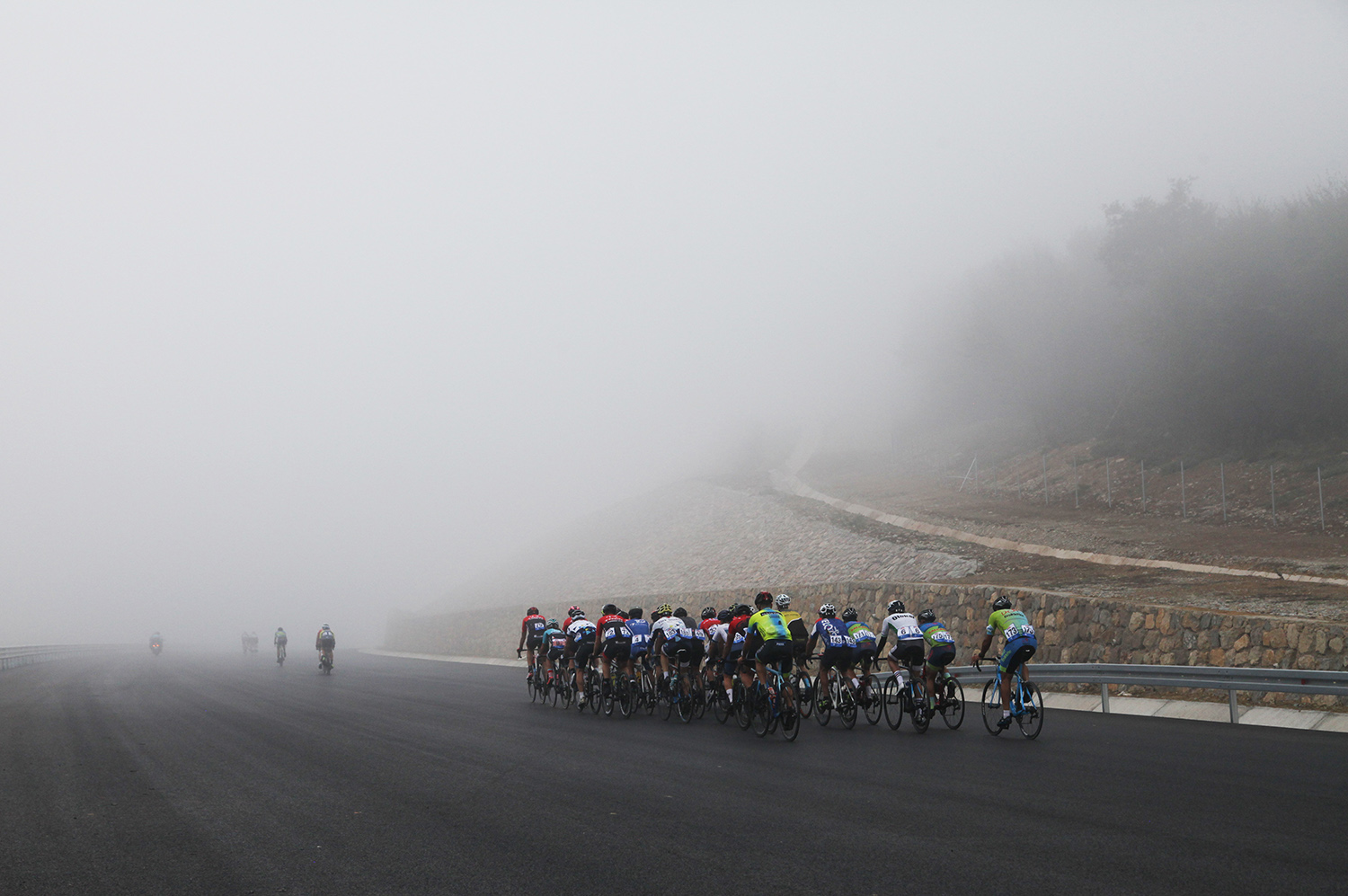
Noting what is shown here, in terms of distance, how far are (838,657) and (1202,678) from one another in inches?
194

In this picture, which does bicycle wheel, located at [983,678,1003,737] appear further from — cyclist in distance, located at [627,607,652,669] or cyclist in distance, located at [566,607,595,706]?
cyclist in distance, located at [566,607,595,706]

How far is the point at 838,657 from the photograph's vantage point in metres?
14.4

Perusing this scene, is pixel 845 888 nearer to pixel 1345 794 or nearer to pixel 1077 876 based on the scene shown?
pixel 1077 876

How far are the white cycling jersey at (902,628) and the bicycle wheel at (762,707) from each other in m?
1.86

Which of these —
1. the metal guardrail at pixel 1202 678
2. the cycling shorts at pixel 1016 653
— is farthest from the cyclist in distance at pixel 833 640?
the metal guardrail at pixel 1202 678

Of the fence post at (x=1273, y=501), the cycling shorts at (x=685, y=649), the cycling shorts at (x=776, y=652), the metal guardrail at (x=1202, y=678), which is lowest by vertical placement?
the metal guardrail at (x=1202, y=678)

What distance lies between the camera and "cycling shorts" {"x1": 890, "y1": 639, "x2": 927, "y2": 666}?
44.9 feet

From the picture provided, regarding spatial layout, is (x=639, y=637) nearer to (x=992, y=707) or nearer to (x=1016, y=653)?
(x=992, y=707)

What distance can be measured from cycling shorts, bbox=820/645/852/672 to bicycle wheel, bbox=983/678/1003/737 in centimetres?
196

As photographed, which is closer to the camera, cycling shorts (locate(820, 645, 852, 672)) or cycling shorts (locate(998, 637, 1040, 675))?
A: cycling shorts (locate(998, 637, 1040, 675))

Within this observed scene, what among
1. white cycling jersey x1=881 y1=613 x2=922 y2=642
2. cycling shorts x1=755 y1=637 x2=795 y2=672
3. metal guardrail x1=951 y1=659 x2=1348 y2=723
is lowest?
metal guardrail x1=951 y1=659 x2=1348 y2=723

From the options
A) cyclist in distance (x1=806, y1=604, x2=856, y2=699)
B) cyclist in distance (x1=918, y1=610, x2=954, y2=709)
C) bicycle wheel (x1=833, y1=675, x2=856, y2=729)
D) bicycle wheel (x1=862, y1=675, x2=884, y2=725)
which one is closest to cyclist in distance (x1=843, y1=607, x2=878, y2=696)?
cyclist in distance (x1=806, y1=604, x2=856, y2=699)

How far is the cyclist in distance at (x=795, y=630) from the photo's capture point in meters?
14.0

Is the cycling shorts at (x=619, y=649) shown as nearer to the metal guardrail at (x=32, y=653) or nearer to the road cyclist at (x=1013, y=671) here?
the road cyclist at (x=1013, y=671)
